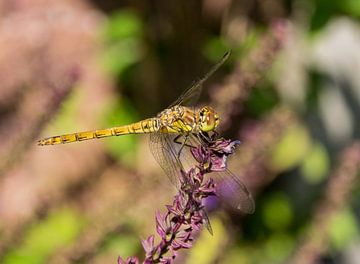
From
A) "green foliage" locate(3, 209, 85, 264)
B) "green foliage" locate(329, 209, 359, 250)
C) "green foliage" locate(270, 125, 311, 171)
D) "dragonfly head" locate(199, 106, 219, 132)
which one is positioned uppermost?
"green foliage" locate(270, 125, 311, 171)

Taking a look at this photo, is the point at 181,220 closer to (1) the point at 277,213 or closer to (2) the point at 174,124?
(2) the point at 174,124

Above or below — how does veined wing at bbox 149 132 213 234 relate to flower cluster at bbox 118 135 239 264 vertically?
above

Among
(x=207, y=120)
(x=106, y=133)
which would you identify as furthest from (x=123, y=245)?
(x=207, y=120)

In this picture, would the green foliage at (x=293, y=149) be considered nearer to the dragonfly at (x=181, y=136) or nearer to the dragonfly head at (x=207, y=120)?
the dragonfly at (x=181, y=136)

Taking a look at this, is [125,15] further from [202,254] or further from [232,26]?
[202,254]

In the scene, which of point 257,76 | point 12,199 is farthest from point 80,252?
point 12,199

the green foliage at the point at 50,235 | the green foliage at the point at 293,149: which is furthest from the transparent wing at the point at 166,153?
the green foliage at the point at 293,149

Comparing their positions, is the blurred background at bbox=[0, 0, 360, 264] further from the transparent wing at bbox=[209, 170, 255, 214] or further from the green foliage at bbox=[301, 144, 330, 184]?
the transparent wing at bbox=[209, 170, 255, 214]

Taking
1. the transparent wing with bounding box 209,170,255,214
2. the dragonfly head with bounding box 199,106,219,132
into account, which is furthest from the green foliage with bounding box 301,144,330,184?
the transparent wing with bounding box 209,170,255,214
